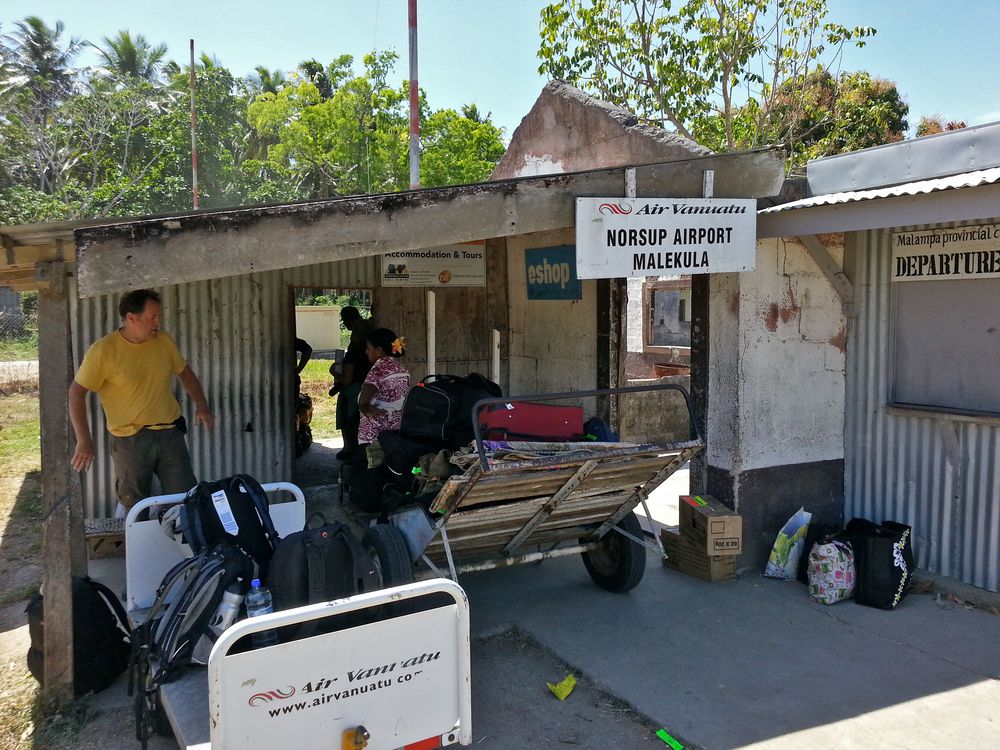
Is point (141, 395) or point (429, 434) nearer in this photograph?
point (429, 434)

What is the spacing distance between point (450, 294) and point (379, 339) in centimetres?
204

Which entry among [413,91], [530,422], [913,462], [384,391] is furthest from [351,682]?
[413,91]

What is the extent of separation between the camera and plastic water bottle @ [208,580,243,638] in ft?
11.0

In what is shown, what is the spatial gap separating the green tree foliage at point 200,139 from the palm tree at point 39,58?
47 millimetres

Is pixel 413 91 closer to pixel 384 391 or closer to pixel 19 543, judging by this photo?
pixel 384 391

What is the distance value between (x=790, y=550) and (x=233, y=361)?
4.79 meters

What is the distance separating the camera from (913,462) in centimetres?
561

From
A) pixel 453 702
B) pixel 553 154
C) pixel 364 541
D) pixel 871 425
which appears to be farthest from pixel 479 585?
pixel 553 154

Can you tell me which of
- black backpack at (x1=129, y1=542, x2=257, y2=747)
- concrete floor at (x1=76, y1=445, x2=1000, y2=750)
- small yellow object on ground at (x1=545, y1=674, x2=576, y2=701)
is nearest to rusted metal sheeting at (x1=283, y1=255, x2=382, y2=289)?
concrete floor at (x1=76, y1=445, x2=1000, y2=750)

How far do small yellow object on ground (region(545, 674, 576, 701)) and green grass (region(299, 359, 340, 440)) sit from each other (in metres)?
7.41

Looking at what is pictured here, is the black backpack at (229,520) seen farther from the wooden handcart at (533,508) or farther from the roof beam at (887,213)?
the roof beam at (887,213)

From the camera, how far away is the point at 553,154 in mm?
9031

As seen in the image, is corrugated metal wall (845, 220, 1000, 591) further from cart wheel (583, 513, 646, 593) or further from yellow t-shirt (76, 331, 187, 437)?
yellow t-shirt (76, 331, 187, 437)

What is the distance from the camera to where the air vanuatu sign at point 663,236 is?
4.62 metres
